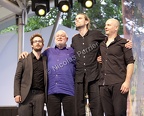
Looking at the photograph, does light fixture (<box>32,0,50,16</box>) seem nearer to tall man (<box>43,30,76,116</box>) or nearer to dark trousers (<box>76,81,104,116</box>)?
tall man (<box>43,30,76,116</box>)

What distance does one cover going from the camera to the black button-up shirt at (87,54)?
3021 mm

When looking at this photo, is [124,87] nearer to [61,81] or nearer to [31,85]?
[61,81]

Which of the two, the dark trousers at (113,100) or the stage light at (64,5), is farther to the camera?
the stage light at (64,5)

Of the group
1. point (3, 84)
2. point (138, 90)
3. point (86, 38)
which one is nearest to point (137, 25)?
point (138, 90)

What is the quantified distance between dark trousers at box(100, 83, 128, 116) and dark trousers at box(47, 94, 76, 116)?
328 millimetres

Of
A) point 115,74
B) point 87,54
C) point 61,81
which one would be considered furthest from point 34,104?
point 115,74

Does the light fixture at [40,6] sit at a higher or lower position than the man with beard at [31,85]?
higher

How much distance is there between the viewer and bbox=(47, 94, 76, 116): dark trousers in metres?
3.02

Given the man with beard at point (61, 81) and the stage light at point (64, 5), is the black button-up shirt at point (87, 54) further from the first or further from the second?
the stage light at point (64, 5)

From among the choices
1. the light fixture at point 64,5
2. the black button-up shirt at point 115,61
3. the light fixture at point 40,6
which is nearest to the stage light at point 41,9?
the light fixture at point 40,6

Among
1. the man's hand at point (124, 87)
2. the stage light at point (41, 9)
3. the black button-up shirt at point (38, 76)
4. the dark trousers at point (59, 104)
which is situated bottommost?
the dark trousers at point (59, 104)

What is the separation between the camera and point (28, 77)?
10.1 feet

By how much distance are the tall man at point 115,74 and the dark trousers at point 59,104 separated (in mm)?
327

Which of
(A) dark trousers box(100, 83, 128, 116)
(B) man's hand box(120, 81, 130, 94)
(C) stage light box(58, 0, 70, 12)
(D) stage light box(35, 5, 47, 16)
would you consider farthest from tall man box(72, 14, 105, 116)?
(D) stage light box(35, 5, 47, 16)
